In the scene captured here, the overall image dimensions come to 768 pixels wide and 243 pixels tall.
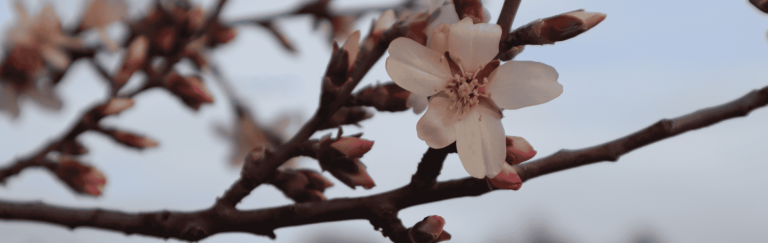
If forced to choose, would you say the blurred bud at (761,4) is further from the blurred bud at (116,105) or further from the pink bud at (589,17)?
the blurred bud at (116,105)

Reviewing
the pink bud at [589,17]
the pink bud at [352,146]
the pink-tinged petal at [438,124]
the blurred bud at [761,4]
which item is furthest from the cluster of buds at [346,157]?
the blurred bud at [761,4]

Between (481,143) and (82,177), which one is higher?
(82,177)

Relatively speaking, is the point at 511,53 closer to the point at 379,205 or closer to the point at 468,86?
the point at 468,86

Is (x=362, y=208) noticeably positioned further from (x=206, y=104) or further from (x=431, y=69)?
(x=206, y=104)

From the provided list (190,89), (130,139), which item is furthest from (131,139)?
(190,89)

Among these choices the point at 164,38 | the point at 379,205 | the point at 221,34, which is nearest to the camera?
the point at 379,205

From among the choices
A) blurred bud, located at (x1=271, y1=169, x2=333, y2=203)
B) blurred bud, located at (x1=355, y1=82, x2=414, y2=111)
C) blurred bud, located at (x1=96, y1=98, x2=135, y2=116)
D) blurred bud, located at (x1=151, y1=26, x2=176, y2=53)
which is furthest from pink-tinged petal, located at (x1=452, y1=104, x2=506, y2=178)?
blurred bud, located at (x1=151, y1=26, x2=176, y2=53)

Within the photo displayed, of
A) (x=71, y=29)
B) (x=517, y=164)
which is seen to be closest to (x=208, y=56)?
(x=71, y=29)
